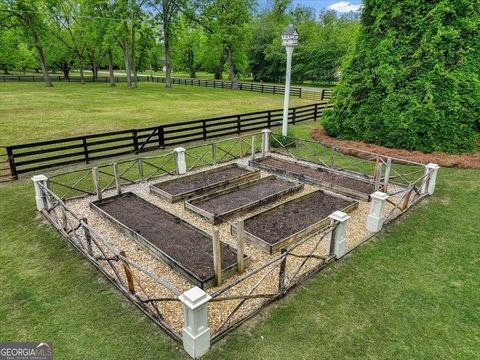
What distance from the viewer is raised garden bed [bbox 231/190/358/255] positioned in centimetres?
681

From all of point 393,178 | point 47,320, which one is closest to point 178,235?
point 47,320

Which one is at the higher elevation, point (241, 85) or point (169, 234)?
point (241, 85)

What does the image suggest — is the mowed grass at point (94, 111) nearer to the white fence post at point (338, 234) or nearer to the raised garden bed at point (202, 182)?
the raised garden bed at point (202, 182)

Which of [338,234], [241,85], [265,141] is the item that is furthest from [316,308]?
[241,85]

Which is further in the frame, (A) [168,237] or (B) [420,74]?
(B) [420,74]

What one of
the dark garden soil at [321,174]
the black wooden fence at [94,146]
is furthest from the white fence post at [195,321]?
the black wooden fence at [94,146]

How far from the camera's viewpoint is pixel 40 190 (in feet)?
26.8

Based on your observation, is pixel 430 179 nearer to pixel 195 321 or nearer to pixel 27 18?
pixel 195 321

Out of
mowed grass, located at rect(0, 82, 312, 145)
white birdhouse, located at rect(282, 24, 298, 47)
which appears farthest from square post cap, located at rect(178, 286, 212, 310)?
mowed grass, located at rect(0, 82, 312, 145)

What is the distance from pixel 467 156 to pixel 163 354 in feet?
44.2

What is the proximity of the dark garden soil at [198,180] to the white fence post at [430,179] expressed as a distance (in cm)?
559

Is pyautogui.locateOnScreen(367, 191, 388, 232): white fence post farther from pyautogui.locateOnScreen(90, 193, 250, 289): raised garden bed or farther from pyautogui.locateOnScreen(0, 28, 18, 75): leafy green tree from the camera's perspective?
pyautogui.locateOnScreen(0, 28, 18, 75): leafy green tree

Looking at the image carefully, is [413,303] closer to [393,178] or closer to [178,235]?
[178,235]

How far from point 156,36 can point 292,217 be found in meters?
37.8
